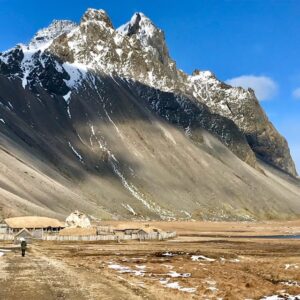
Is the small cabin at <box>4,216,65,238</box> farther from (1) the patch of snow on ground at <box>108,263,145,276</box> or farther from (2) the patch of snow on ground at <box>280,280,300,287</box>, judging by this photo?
(2) the patch of snow on ground at <box>280,280,300,287</box>

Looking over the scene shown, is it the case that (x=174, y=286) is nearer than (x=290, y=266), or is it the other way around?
(x=174, y=286)

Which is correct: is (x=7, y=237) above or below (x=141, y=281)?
above

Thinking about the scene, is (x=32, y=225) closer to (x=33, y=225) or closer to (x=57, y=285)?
(x=33, y=225)

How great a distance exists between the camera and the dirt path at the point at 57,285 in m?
24.1

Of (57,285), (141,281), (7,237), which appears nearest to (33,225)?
(7,237)

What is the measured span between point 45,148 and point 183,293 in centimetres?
15867

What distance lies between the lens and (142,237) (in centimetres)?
9631

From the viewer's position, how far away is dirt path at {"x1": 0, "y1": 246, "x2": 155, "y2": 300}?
24.1 meters

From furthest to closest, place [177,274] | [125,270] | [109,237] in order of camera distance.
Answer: [109,237] < [125,270] < [177,274]

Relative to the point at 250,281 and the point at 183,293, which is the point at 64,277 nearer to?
the point at 183,293

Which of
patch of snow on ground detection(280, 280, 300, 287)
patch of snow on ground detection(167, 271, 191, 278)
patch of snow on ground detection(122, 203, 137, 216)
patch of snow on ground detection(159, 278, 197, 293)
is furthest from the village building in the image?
patch of snow on ground detection(122, 203, 137, 216)

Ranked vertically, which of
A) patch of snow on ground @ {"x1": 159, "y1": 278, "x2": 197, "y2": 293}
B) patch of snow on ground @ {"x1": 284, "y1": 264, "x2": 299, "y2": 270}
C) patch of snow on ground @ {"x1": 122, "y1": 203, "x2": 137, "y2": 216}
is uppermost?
patch of snow on ground @ {"x1": 122, "y1": 203, "x2": 137, "y2": 216}

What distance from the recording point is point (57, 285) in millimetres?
28125

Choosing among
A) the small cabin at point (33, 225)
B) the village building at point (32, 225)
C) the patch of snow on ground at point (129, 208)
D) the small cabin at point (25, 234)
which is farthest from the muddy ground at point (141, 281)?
the patch of snow on ground at point (129, 208)
